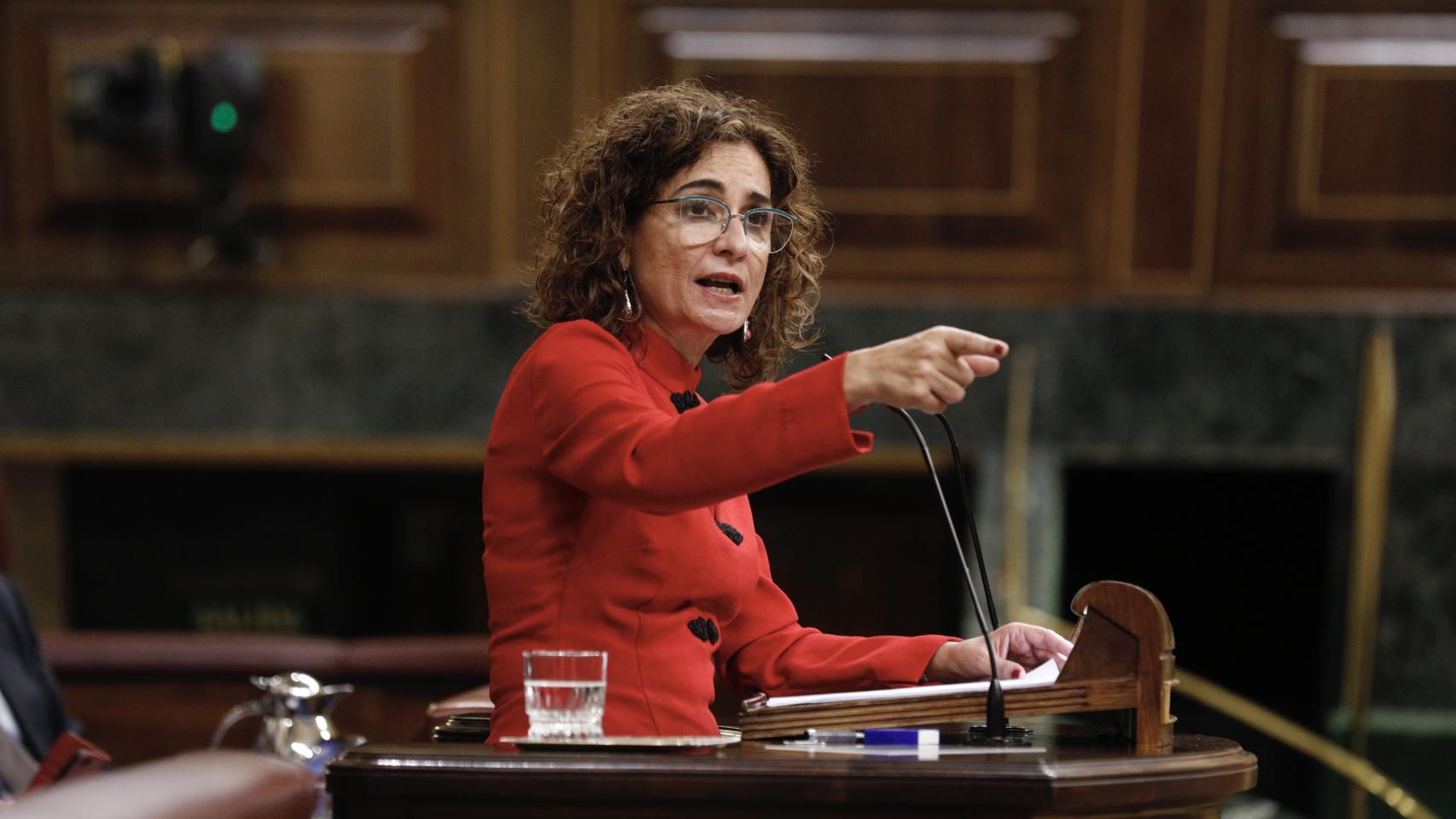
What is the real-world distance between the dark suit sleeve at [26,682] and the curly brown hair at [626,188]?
100 cm

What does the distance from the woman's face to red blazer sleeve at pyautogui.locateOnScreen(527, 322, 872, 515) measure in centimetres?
15

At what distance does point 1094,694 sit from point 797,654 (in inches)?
12.5

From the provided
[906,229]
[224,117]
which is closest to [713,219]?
[906,229]

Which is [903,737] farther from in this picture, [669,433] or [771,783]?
[669,433]

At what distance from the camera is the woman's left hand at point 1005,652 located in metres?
1.18

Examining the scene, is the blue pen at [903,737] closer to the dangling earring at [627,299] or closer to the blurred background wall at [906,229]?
the dangling earring at [627,299]

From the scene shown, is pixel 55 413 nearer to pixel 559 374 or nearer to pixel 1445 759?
pixel 559 374

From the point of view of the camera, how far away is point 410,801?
95 centimetres

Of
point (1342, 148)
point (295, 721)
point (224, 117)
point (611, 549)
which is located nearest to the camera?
point (611, 549)

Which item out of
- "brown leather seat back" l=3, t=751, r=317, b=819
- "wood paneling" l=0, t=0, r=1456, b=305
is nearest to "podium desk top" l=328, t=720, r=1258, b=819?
"brown leather seat back" l=3, t=751, r=317, b=819

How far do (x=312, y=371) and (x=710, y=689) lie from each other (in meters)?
2.21

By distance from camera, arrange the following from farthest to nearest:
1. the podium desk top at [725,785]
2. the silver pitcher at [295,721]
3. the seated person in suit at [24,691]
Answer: the seated person in suit at [24,691]
the silver pitcher at [295,721]
the podium desk top at [725,785]

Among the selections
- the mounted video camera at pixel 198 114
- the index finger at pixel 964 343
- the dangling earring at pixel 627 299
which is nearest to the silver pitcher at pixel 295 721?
the dangling earring at pixel 627 299

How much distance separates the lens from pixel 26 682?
6.22ft
